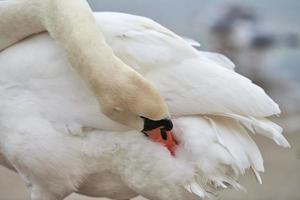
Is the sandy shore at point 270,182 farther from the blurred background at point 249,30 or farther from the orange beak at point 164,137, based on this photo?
the orange beak at point 164,137

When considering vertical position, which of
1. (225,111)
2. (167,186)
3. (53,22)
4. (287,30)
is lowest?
(287,30)

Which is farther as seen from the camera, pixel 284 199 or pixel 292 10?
pixel 292 10

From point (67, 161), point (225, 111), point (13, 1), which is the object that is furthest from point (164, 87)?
point (13, 1)

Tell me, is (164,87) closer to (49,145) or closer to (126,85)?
(126,85)

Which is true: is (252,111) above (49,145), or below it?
above

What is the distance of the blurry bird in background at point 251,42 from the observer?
552cm

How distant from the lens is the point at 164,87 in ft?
5.92

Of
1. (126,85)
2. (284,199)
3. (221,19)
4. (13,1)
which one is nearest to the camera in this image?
(126,85)

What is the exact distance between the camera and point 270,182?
154 inches

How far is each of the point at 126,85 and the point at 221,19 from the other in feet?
13.0

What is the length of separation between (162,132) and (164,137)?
0.07 feet

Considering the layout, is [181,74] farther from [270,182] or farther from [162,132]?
[270,182]

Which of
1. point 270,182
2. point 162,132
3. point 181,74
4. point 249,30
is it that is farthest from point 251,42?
point 162,132

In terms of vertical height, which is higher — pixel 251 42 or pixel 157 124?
pixel 157 124
